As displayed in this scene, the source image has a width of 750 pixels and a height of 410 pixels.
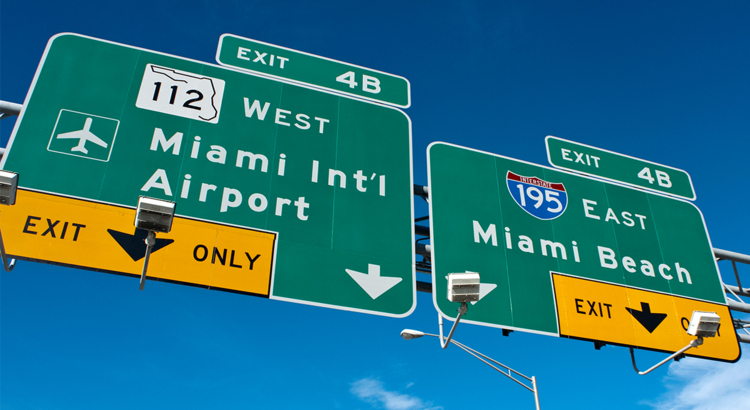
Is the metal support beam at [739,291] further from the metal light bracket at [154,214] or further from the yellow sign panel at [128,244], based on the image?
the metal light bracket at [154,214]

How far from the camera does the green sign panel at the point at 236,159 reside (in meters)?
6.75

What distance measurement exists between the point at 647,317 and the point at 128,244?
21.9ft

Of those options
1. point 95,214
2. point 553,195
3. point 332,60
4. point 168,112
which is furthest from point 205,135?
point 553,195

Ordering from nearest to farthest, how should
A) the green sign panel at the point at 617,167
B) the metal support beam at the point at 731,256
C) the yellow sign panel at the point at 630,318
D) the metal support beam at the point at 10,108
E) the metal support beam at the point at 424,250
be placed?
1. the metal support beam at the point at 10,108
2. the yellow sign panel at the point at 630,318
3. the metal support beam at the point at 424,250
4. the green sign panel at the point at 617,167
5. the metal support beam at the point at 731,256

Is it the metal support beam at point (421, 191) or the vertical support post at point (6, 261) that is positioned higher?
the metal support beam at point (421, 191)

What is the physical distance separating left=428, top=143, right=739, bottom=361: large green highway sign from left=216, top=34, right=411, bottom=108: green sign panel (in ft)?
3.48

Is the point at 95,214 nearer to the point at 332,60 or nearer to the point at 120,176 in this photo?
the point at 120,176

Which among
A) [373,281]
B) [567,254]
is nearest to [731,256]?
[567,254]

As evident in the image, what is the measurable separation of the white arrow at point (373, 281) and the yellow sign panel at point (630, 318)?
239 cm

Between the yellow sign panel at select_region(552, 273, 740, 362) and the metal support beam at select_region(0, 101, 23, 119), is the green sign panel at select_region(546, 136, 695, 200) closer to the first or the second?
the yellow sign panel at select_region(552, 273, 740, 362)

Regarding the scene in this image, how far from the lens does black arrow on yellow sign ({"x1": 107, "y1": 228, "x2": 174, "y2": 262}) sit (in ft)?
20.8

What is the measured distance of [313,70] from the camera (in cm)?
877

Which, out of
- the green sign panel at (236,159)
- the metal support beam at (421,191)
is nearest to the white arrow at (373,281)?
the green sign panel at (236,159)

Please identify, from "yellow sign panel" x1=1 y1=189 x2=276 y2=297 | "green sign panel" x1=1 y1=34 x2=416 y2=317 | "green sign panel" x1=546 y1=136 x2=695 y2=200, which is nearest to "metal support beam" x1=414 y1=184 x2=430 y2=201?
"green sign panel" x1=1 y1=34 x2=416 y2=317
